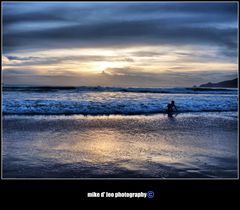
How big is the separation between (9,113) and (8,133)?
3969 millimetres

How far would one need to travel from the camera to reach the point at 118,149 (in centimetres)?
647

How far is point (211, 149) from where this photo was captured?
646cm

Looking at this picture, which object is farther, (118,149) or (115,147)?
(115,147)

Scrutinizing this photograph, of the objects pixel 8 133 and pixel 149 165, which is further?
pixel 8 133

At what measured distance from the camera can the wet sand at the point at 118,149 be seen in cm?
502

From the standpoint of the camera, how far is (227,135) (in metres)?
8.01

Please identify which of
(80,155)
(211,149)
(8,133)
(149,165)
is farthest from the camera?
(8,133)

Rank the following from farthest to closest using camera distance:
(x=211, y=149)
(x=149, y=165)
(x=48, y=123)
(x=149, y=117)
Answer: (x=149, y=117) < (x=48, y=123) < (x=211, y=149) < (x=149, y=165)

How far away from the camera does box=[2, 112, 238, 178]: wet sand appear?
502 cm

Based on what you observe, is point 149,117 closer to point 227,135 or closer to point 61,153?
point 227,135
